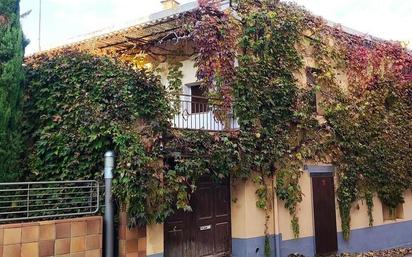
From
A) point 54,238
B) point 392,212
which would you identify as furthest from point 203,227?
point 392,212

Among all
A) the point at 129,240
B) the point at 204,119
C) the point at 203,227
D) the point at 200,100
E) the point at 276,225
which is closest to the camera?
the point at 129,240

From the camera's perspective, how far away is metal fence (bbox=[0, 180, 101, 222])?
22.2ft

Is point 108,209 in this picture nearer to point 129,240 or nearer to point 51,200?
point 129,240

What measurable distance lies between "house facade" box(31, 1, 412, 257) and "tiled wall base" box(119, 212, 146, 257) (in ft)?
0.06

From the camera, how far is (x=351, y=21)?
14.0 m

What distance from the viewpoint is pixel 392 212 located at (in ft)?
45.6

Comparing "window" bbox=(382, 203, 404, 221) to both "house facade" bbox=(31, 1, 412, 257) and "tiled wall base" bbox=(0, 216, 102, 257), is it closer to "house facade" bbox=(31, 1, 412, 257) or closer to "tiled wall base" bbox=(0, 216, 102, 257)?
"house facade" bbox=(31, 1, 412, 257)

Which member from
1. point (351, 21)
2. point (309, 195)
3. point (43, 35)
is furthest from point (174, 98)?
point (43, 35)

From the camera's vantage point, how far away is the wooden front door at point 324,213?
11281mm

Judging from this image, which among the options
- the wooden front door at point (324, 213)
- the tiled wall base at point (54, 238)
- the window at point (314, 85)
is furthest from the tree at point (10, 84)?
the wooden front door at point (324, 213)

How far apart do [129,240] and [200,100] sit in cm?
443

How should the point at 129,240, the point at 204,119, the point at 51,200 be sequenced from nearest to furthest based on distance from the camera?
the point at 51,200, the point at 129,240, the point at 204,119

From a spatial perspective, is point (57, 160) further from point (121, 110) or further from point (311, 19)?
point (311, 19)

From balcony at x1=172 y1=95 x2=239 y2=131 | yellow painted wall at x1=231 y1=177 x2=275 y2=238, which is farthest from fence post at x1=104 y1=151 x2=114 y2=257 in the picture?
yellow painted wall at x1=231 y1=177 x2=275 y2=238
